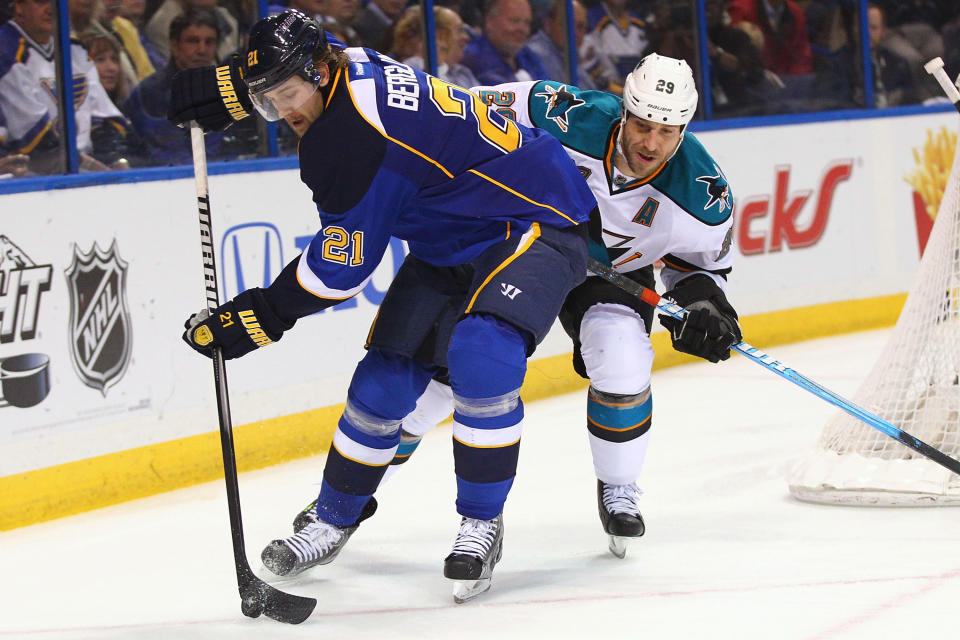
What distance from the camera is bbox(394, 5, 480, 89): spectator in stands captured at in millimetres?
4641

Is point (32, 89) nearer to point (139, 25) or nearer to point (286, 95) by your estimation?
point (139, 25)

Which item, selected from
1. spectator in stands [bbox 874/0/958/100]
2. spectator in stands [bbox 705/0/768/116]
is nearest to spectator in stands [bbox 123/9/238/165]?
spectator in stands [bbox 705/0/768/116]

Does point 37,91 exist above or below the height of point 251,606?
above

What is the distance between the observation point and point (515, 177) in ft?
8.00

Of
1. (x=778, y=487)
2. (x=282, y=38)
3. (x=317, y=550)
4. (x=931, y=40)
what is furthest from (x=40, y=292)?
(x=931, y=40)

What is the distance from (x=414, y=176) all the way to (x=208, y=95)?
0.51m

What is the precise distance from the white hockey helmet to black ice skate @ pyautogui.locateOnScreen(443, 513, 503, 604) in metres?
0.91

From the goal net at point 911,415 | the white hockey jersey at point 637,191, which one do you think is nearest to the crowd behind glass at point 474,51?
the white hockey jersey at point 637,191

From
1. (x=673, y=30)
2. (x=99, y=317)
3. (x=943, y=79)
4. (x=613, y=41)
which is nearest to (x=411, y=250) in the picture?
(x=99, y=317)

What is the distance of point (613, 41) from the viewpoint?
5422mm

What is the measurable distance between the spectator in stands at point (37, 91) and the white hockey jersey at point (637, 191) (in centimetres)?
144

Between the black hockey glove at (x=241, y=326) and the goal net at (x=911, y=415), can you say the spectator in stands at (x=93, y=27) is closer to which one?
the black hockey glove at (x=241, y=326)

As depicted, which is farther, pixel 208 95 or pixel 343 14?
pixel 343 14

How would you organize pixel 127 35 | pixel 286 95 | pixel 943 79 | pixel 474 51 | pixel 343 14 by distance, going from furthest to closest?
pixel 474 51
pixel 343 14
pixel 127 35
pixel 943 79
pixel 286 95
